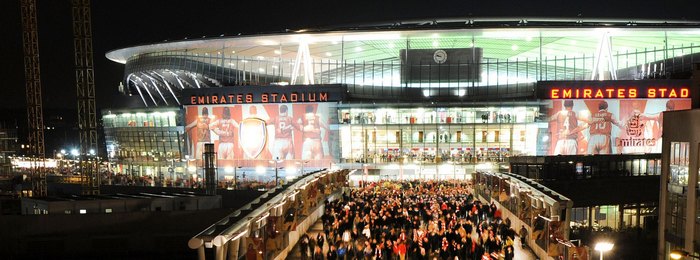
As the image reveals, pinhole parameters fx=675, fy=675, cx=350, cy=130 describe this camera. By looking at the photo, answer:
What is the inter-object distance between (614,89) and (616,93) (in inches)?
14.6

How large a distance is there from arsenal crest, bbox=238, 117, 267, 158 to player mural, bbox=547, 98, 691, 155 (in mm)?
24979

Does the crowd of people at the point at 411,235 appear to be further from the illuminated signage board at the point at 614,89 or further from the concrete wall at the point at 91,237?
the illuminated signage board at the point at 614,89

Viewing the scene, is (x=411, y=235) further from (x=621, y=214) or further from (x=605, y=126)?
(x=605, y=126)

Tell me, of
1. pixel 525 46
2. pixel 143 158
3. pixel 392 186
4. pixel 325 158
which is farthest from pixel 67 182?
pixel 525 46

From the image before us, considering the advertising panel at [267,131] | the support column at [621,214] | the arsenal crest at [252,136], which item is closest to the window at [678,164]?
the support column at [621,214]

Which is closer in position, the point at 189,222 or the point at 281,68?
the point at 189,222

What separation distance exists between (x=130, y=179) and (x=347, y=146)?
19446mm

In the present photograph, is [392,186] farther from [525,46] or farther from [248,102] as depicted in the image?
[525,46]

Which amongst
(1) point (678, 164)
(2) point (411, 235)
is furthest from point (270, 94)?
(1) point (678, 164)

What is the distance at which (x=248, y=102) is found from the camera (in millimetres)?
60312

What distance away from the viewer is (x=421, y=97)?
209 ft

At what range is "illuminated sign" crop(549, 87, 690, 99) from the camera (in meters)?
56.0

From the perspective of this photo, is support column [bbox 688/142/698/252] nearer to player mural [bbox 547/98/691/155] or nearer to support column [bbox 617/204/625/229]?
support column [bbox 617/204/625/229]

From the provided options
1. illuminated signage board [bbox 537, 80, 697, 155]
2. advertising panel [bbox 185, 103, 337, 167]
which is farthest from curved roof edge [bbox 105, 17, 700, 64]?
advertising panel [bbox 185, 103, 337, 167]
